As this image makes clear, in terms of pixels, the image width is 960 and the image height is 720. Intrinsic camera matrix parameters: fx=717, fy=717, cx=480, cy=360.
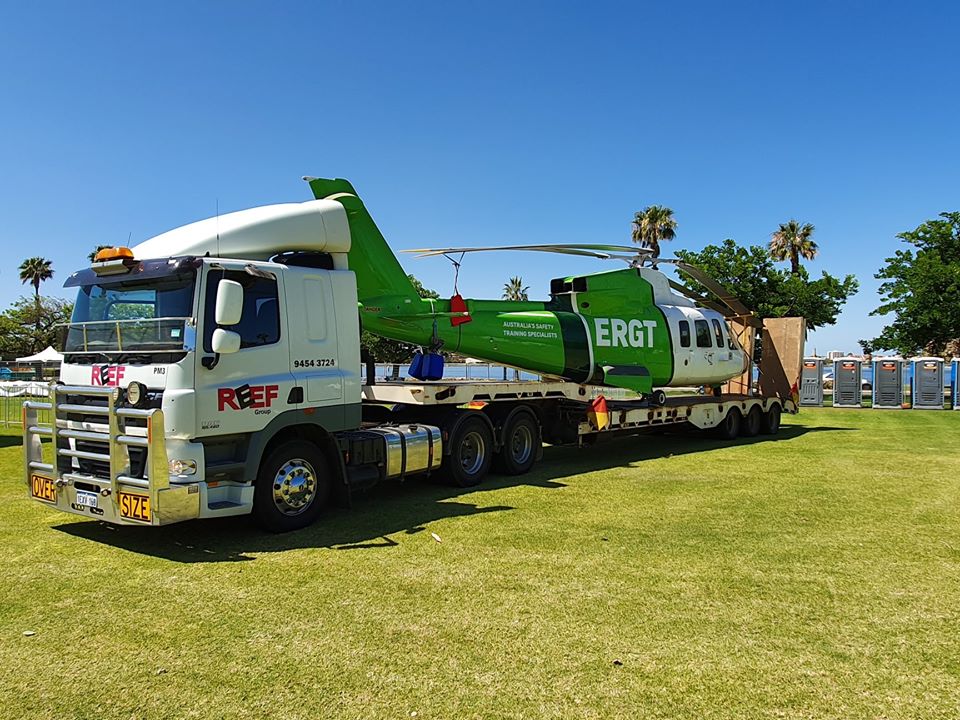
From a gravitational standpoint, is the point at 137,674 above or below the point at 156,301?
below

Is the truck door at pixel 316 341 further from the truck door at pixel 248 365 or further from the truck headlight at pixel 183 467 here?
the truck headlight at pixel 183 467

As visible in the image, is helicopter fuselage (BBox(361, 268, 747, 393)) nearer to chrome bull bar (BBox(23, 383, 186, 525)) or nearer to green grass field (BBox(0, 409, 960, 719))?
green grass field (BBox(0, 409, 960, 719))

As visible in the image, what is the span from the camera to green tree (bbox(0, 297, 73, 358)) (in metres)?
47.8

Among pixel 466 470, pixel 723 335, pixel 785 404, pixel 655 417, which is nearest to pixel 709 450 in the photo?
pixel 655 417

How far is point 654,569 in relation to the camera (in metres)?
5.83

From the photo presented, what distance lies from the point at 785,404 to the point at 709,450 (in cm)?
485

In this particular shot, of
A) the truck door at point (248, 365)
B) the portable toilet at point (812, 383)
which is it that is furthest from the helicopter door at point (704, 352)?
the portable toilet at point (812, 383)

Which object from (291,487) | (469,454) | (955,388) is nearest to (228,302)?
(291,487)

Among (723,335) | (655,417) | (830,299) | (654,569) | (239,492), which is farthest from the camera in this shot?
(830,299)

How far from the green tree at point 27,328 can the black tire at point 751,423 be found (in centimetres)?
4318

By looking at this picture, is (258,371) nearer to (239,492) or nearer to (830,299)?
(239,492)

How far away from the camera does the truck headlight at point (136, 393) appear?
247 inches

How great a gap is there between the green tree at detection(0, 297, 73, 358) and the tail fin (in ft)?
138

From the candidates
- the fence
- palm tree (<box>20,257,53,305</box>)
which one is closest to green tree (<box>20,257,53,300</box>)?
palm tree (<box>20,257,53,305</box>)
